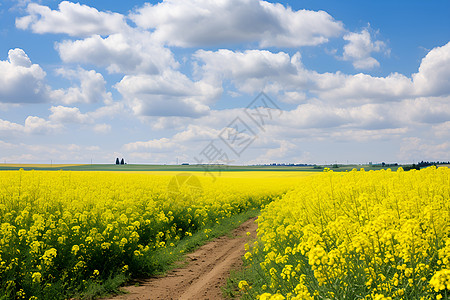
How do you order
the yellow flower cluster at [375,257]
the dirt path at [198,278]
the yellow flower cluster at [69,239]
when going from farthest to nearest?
the dirt path at [198,278] < the yellow flower cluster at [69,239] < the yellow flower cluster at [375,257]

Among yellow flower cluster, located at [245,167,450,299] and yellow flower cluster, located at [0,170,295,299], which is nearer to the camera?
yellow flower cluster, located at [245,167,450,299]

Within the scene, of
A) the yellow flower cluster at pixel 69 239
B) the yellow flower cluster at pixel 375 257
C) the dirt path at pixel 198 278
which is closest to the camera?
the yellow flower cluster at pixel 375 257

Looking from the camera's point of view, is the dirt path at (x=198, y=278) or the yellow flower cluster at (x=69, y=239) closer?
the yellow flower cluster at (x=69, y=239)

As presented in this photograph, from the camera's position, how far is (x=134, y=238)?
1109 centimetres

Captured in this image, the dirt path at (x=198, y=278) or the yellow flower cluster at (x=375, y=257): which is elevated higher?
the yellow flower cluster at (x=375, y=257)

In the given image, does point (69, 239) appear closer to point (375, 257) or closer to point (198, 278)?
point (198, 278)

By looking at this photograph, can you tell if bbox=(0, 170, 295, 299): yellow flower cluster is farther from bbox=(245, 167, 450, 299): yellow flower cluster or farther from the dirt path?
bbox=(245, 167, 450, 299): yellow flower cluster

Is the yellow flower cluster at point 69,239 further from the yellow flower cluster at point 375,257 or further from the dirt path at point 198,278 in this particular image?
the yellow flower cluster at point 375,257

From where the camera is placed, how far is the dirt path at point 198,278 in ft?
29.4

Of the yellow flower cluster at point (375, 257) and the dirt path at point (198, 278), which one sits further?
the dirt path at point (198, 278)

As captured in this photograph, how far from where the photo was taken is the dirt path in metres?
8.96

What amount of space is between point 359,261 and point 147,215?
10.1m

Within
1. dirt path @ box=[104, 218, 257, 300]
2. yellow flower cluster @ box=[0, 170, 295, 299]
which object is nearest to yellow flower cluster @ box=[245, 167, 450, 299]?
dirt path @ box=[104, 218, 257, 300]

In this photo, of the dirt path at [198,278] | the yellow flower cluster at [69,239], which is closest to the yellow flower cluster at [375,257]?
the dirt path at [198,278]
